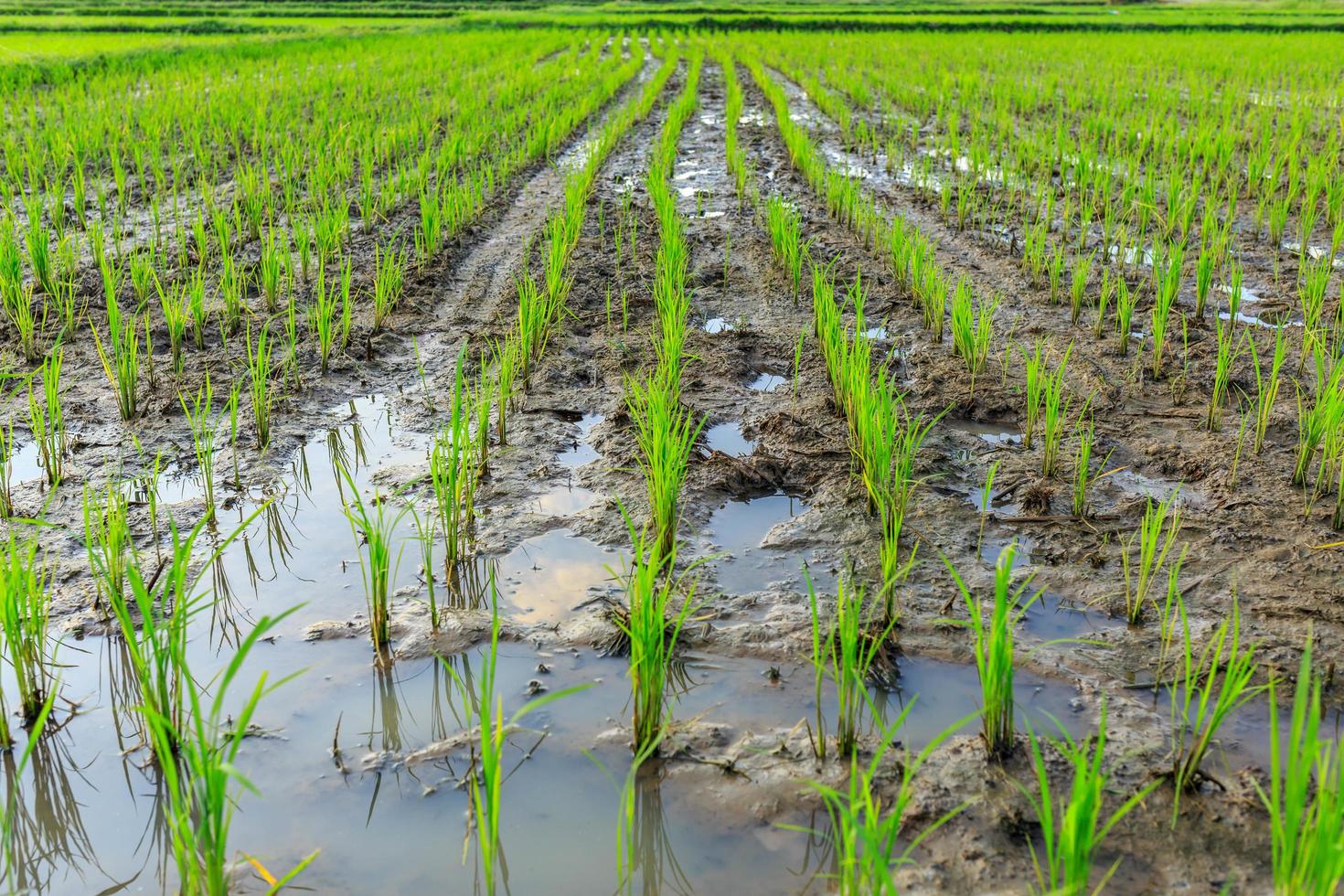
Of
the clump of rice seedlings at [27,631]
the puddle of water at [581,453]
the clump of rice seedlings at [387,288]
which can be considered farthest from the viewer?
the clump of rice seedlings at [387,288]

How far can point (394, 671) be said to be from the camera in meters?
1.94

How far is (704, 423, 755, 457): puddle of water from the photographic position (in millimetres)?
2945

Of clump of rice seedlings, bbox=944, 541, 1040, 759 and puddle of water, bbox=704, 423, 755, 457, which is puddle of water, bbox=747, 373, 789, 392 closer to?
puddle of water, bbox=704, 423, 755, 457

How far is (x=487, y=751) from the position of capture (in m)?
1.33

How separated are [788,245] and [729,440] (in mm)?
1593

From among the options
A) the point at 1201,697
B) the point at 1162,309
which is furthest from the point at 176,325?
the point at 1162,309

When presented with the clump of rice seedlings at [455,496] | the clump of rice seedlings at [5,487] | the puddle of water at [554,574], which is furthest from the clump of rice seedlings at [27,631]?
the puddle of water at [554,574]

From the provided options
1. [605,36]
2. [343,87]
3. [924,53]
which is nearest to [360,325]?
[343,87]

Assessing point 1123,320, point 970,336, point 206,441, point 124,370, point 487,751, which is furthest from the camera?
point 1123,320

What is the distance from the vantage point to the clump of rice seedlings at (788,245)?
165 inches

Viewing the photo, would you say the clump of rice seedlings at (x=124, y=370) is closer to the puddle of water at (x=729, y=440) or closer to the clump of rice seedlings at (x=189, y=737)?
the clump of rice seedlings at (x=189, y=737)

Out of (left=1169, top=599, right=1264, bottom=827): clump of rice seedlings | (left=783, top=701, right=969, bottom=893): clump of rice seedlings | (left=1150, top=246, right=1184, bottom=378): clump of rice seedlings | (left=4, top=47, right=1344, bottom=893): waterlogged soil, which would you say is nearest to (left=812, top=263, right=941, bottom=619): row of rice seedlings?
(left=4, top=47, right=1344, bottom=893): waterlogged soil

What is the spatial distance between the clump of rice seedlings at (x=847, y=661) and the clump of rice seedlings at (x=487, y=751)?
39cm

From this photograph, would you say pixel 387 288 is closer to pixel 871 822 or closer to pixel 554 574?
pixel 554 574
